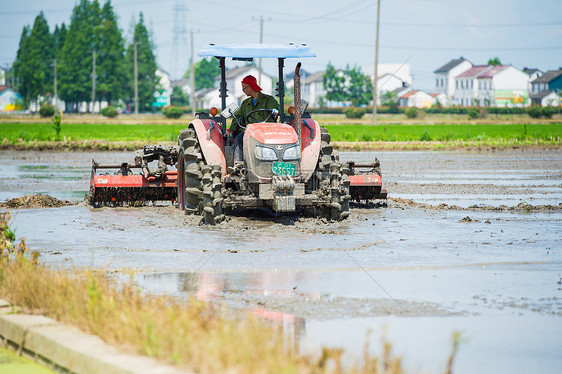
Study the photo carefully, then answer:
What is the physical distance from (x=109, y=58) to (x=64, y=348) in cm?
12888

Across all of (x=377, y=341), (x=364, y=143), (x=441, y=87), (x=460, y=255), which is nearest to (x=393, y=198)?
(x=460, y=255)

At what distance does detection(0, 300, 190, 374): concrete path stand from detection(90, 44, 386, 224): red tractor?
6.36 meters

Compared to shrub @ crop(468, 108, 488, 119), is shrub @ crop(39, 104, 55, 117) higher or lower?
lower

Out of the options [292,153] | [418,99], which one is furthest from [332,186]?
[418,99]

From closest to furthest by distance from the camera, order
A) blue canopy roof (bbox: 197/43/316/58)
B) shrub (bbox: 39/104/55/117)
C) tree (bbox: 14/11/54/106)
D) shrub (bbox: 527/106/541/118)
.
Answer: blue canopy roof (bbox: 197/43/316/58), shrub (bbox: 527/106/541/118), shrub (bbox: 39/104/55/117), tree (bbox: 14/11/54/106)

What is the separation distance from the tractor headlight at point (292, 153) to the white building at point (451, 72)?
165636 mm

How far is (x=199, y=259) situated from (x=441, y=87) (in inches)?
6929

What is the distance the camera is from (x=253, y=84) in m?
15.0

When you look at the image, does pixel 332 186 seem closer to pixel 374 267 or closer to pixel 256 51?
pixel 256 51

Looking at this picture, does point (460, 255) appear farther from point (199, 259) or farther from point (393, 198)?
point (393, 198)

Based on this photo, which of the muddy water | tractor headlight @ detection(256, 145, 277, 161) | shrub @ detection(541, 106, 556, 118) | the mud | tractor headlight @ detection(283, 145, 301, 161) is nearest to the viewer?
the muddy water

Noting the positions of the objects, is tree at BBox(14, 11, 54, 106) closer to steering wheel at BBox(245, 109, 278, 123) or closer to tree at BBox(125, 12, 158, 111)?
tree at BBox(125, 12, 158, 111)

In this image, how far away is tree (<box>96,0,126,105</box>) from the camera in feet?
428

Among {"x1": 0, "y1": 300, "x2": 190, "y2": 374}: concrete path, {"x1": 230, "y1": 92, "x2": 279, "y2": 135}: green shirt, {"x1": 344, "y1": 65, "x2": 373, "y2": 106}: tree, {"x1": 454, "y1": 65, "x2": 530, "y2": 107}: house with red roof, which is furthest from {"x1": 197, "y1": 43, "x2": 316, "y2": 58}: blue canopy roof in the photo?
{"x1": 454, "y1": 65, "x2": 530, "y2": 107}: house with red roof
